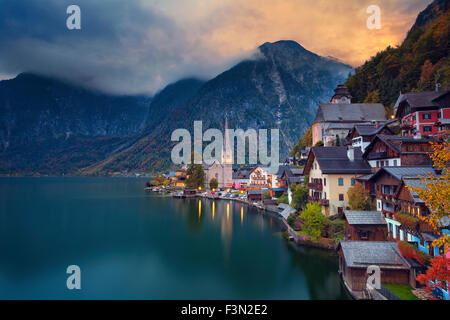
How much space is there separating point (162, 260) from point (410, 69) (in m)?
67.6

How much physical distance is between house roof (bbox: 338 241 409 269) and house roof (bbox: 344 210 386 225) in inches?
250

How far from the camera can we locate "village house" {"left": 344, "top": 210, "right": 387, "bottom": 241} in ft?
89.8

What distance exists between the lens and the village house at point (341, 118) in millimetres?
67562

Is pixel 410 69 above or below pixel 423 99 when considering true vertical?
above

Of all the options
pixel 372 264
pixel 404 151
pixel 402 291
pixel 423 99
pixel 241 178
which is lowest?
pixel 402 291

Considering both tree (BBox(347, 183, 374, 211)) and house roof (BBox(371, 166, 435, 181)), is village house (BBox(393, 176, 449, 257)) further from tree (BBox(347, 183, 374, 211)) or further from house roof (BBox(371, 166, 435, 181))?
tree (BBox(347, 183, 374, 211))

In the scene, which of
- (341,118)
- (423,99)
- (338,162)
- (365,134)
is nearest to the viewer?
(338,162)

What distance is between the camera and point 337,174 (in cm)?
3603

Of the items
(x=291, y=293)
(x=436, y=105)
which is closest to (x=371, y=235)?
(x=291, y=293)

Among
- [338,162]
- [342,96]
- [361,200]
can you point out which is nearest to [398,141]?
[361,200]

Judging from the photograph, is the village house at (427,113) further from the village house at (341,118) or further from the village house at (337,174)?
the village house at (341,118)

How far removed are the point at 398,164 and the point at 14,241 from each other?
55.5 metres

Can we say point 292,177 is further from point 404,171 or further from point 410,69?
point 410,69
